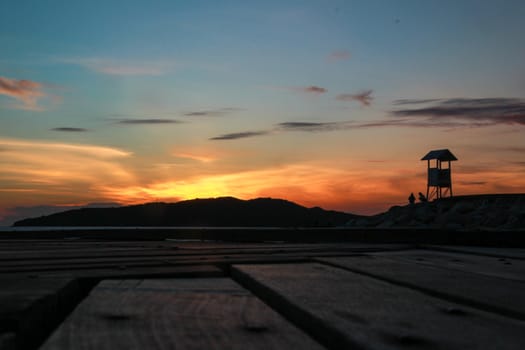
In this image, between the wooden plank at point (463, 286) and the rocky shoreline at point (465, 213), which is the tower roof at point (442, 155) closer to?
the rocky shoreline at point (465, 213)

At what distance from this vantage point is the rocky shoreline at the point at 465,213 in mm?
32938

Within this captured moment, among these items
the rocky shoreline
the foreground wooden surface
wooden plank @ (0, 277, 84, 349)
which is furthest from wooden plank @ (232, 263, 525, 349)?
the rocky shoreline

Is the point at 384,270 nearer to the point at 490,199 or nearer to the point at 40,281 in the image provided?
the point at 40,281

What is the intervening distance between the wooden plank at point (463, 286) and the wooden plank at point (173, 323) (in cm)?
53

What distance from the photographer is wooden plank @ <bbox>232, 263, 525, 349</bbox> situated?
0.92 metres

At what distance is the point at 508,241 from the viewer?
15.8 ft

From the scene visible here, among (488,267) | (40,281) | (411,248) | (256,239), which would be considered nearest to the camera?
(40,281)

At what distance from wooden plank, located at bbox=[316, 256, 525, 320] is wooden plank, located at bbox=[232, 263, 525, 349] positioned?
54mm

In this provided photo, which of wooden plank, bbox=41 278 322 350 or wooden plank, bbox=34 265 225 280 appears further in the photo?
wooden plank, bbox=34 265 225 280

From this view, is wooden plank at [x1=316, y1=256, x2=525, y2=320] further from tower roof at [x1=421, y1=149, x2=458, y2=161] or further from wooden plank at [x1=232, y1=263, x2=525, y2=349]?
tower roof at [x1=421, y1=149, x2=458, y2=161]

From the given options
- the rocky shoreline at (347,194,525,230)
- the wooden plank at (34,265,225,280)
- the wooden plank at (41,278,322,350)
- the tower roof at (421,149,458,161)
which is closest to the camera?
the wooden plank at (41,278,322,350)

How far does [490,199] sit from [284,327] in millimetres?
40487

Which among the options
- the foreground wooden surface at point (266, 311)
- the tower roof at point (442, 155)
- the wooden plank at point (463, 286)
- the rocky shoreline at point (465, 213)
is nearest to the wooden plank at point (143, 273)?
the foreground wooden surface at point (266, 311)

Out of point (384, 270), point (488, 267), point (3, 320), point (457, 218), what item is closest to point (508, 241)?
point (488, 267)
